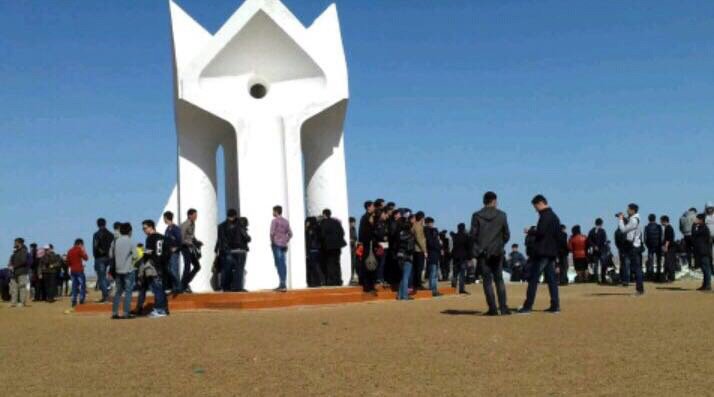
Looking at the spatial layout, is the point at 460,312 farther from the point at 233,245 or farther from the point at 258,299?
the point at 233,245

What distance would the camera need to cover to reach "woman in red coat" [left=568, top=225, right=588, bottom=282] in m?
20.4

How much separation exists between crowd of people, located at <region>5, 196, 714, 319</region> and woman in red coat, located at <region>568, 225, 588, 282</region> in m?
0.05

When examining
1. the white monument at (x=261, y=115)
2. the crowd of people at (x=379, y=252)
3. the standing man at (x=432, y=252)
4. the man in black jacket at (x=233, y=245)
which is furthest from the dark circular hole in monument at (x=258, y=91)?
the standing man at (x=432, y=252)

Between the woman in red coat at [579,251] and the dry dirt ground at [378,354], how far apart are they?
849 centimetres

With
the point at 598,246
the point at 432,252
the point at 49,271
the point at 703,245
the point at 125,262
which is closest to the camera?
the point at 125,262

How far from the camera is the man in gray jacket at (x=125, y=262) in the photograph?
1248cm

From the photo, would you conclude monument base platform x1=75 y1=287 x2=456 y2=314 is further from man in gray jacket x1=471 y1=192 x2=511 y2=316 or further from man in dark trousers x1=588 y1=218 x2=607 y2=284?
man in dark trousers x1=588 y1=218 x2=607 y2=284

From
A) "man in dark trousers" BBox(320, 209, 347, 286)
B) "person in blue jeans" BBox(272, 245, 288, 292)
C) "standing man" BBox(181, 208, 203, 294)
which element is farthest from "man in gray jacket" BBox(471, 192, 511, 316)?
"standing man" BBox(181, 208, 203, 294)

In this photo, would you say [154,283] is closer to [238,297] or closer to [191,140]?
[238,297]

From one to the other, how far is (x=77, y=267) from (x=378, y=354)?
11.5 meters

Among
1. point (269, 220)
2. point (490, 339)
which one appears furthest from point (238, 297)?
point (490, 339)

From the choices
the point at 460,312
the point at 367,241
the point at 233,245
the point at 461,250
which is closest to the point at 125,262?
the point at 233,245

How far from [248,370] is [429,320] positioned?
3.98 meters

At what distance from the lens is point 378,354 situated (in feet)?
24.2
